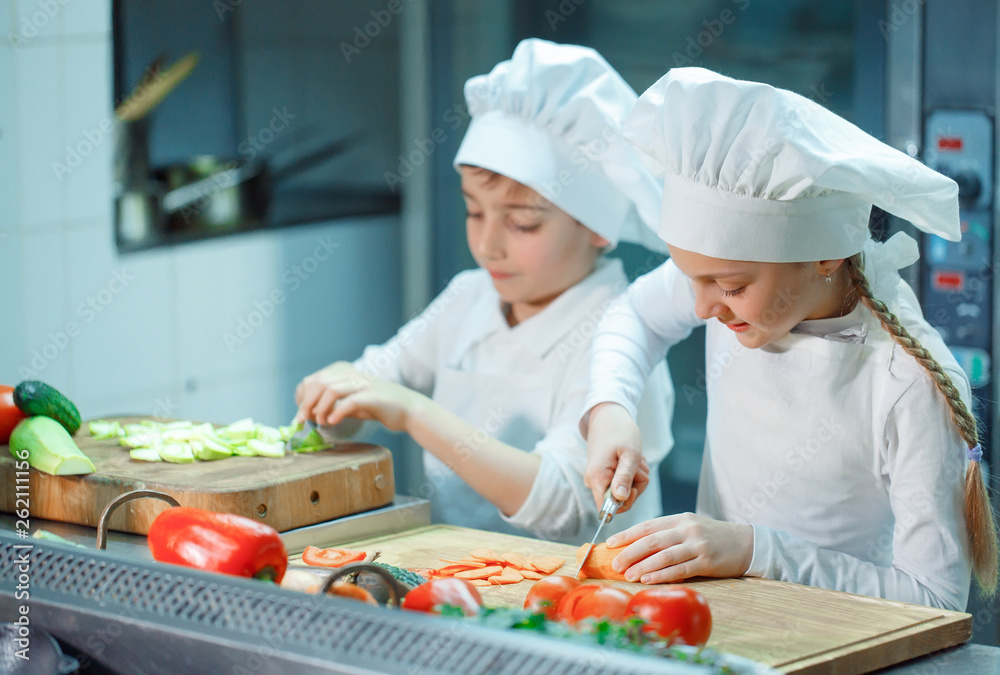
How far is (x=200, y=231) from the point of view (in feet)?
7.95

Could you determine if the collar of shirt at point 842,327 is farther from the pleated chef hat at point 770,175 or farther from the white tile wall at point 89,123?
the white tile wall at point 89,123

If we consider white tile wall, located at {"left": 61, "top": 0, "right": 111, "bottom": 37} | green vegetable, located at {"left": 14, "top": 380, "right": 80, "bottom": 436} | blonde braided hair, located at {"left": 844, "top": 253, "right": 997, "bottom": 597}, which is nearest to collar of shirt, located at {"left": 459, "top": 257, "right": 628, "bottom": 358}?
blonde braided hair, located at {"left": 844, "top": 253, "right": 997, "bottom": 597}

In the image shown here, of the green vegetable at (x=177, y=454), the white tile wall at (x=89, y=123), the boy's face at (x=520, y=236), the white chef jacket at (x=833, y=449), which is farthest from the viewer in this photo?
the white tile wall at (x=89, y=123)

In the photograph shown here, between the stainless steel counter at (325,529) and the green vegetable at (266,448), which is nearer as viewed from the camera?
the stainless steel counter at (325,529)

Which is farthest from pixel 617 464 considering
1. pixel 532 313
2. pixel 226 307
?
pixel 226 307

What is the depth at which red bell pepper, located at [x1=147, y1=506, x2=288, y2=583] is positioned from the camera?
0.92 meters

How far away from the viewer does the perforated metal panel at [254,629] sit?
29.1 inches

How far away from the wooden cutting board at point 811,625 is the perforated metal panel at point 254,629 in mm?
269

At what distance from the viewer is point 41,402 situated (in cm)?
143

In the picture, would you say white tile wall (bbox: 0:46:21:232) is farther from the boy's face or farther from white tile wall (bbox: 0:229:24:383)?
the boy's face

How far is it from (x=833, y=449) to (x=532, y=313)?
63cm

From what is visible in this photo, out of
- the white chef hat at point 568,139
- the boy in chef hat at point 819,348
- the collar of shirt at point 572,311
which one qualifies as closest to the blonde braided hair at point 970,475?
the boy in chef hat at point 819,348

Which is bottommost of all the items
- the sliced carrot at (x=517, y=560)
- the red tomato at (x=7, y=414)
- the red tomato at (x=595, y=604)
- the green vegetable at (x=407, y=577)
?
the sliced carrot at (x=517, y=560)

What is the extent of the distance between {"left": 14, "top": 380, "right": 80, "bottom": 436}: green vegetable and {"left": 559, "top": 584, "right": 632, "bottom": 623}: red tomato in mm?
812
